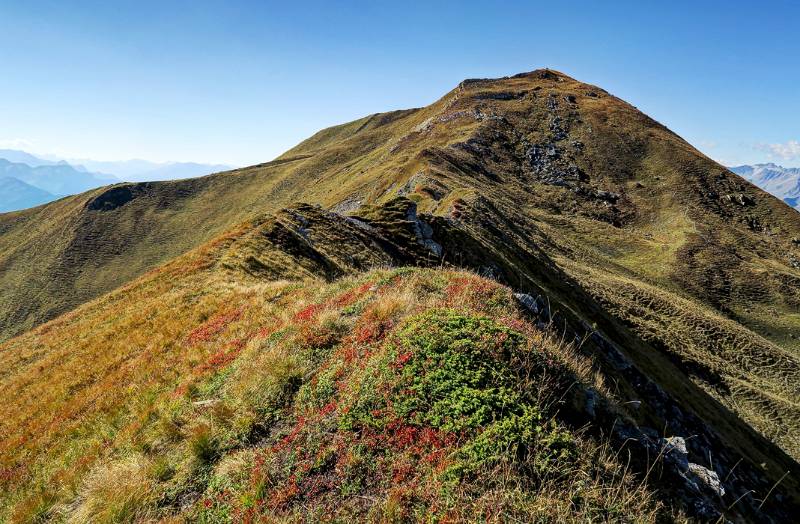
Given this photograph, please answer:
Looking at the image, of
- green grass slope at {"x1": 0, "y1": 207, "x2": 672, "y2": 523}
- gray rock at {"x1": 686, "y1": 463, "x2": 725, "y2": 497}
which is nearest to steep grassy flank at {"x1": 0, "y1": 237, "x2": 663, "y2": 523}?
green grass slope at {"x1": 0, "y1": 207, "x2": 672, "y2": 523}

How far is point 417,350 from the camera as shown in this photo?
7953mm

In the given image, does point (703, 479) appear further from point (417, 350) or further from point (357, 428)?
point (357, 428)

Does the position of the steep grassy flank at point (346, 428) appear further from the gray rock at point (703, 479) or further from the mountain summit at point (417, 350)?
the gray rock at point (703, 479)

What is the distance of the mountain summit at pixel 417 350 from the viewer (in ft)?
22.2

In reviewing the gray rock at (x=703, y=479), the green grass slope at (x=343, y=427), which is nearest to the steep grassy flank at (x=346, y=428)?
the green grass slope at (x=343, y=427)

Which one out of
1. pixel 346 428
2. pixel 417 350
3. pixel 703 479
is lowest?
pixel 703 479

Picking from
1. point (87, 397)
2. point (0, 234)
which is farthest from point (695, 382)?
point (0, 234)

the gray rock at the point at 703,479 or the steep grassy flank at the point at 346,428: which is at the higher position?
the steep grassy flank at the point at 346,428

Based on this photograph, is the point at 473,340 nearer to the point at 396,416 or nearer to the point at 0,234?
the point at 396,416

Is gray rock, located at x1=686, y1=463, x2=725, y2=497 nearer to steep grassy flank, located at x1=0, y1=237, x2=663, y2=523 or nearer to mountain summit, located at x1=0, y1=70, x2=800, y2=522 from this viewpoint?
mountain summit, located at x1=0, y1=70, x2=800, y2=522

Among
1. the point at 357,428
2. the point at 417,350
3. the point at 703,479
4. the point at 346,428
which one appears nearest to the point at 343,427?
the point at 346,428

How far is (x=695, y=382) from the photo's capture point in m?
41.0

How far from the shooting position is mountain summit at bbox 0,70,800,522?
678 centimetres

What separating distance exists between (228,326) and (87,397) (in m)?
4.94
